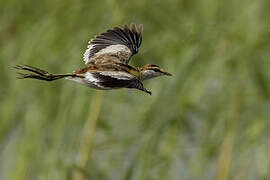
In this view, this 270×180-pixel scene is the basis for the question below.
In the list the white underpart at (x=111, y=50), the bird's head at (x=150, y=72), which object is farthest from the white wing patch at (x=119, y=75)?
the white underpart at (x=111, y=50)

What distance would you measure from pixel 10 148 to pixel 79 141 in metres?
0.45

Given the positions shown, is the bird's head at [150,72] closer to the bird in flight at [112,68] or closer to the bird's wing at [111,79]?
the bird in flight at [112,68]

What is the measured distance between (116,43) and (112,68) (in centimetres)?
49

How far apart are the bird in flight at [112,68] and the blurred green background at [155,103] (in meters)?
1.03

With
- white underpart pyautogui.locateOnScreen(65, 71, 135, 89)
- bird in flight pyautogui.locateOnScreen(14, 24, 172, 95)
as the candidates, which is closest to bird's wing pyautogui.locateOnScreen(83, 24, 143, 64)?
bird in flight pyautogui.locateOnScreen(14, 24, 172, 95)

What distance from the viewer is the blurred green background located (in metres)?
3.52

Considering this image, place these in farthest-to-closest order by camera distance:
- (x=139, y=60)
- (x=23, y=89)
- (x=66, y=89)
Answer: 1. (x=23, y=89)
2. (x=66, y=89)
3. (x=139, y=60)

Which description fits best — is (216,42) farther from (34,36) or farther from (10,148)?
(10,148)

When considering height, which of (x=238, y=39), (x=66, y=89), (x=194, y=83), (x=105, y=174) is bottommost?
(x=105, y=174)

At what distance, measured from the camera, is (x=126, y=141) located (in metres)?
3.77

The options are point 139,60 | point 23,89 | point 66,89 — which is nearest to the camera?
point 139,60

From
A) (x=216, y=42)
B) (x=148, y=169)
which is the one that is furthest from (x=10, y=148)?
(x=216, y=42)

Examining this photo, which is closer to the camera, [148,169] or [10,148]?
[148,169]

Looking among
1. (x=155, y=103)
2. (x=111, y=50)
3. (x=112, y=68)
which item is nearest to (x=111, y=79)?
(x=112, y=68)
